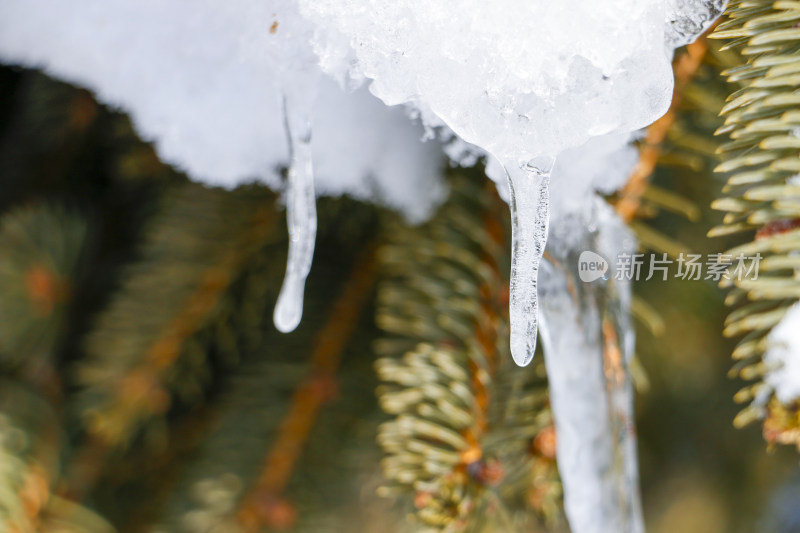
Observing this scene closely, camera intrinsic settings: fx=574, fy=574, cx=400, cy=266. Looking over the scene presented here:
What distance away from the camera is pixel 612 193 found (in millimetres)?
296

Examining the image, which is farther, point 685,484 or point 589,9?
point 685,484

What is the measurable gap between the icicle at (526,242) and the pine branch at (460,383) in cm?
10

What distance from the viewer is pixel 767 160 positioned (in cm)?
22

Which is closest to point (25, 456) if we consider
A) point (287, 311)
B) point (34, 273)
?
point (34, 273)

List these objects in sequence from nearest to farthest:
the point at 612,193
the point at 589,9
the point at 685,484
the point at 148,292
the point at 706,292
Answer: the point at 589,9, the point at 612,193, the point at 148,292, the point at 706,292, the point at 685,484

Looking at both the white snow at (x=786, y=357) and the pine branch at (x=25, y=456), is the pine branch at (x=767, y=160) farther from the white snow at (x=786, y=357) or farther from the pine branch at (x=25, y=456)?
the pine branch at (x=25, y=456)

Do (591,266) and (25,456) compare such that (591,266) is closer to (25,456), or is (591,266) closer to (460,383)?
(460,383)

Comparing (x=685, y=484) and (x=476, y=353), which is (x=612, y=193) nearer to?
(x=476, y=353)

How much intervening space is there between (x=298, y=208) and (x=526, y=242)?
11cm

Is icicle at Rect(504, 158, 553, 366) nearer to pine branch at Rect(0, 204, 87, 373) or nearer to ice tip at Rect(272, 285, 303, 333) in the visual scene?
ice tip at Rect(272, 285, 303, 333)

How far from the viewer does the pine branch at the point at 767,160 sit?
0.69 feet

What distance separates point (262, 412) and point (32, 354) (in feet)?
0.59

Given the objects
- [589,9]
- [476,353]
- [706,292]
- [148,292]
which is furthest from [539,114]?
[706,292]

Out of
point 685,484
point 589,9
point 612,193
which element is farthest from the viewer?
point 685,484
